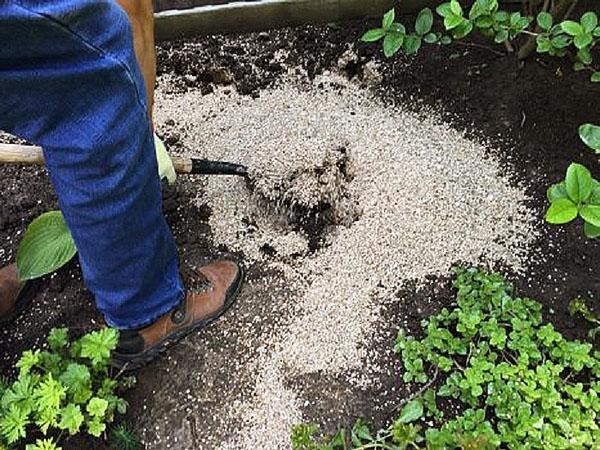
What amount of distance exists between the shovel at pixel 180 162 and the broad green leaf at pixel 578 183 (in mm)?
946

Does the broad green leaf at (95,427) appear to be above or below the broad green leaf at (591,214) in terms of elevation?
below

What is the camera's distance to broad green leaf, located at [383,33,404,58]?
1.95 metres

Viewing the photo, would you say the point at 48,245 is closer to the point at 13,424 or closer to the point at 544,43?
the point at 13,424

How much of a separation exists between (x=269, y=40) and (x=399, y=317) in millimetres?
1120

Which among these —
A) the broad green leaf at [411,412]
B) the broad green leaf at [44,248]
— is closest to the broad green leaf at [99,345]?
the broad green leaf at [44,248]

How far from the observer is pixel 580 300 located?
1779 mm

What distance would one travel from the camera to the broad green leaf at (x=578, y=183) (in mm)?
1367

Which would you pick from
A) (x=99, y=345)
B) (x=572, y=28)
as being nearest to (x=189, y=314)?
(x=99, y=345)

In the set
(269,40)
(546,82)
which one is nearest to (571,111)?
(546,82)

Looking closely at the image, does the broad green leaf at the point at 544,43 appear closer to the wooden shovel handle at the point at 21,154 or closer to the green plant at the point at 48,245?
the green plant at the point at 48,245

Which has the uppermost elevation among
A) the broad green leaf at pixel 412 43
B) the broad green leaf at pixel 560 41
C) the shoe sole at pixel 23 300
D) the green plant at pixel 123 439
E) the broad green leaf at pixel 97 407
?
the broad green leaf at pixel 560 41

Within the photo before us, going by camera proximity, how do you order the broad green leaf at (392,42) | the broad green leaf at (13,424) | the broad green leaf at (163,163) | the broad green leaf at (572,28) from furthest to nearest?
the broad green leaf at (392,42) → the broad green leaf at (163,163) → the broad green leaf at (572,28) → the broad green leaf at (13,424)

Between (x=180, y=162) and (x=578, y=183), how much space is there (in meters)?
0.97

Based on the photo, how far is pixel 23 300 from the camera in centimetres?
187
